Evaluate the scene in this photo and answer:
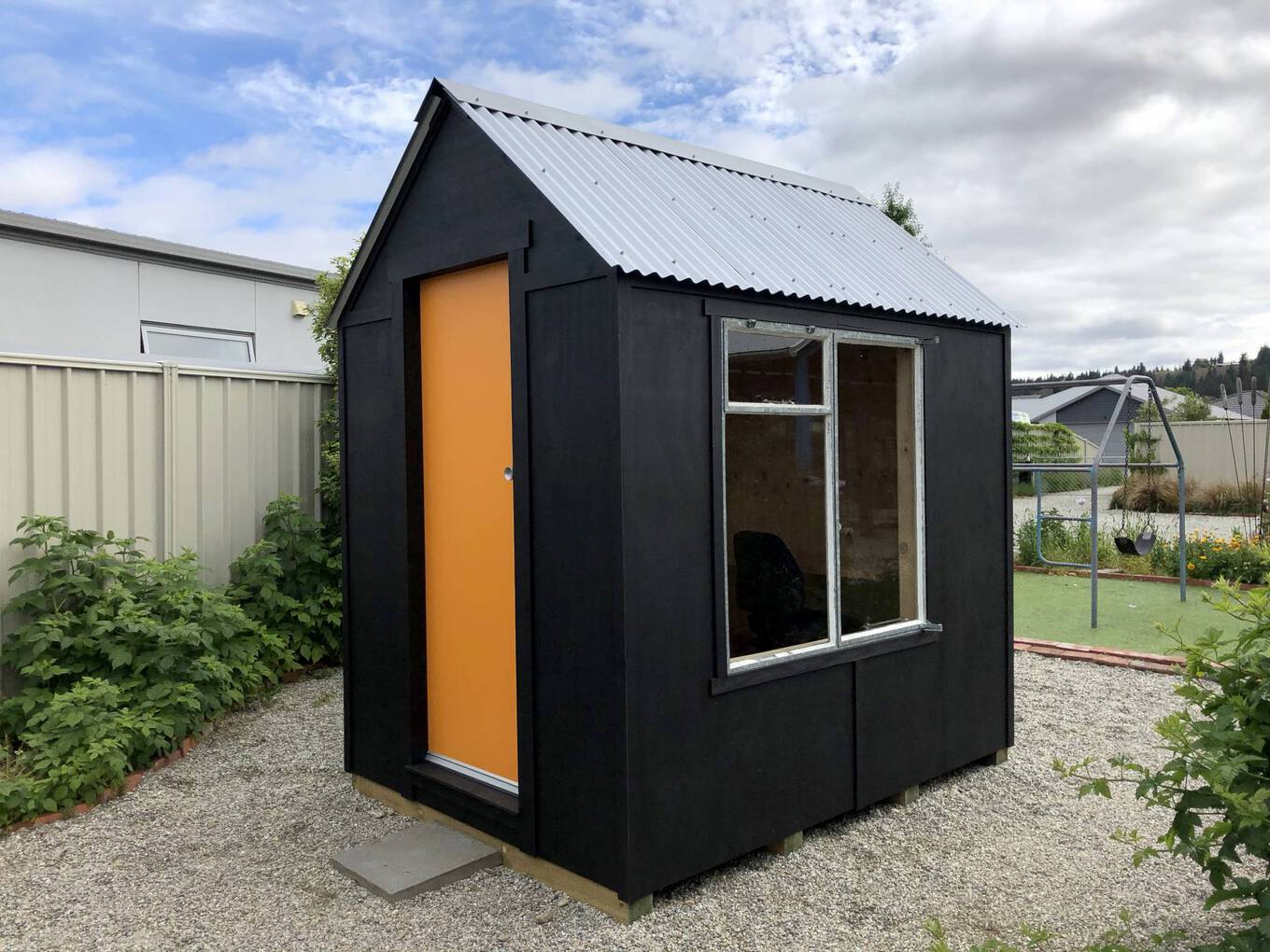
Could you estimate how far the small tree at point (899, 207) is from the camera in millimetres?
11641

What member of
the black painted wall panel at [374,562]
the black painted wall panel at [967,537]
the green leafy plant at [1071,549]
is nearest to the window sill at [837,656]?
the black painted wall panel at [967,537]

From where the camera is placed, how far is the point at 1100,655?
7.14 metres

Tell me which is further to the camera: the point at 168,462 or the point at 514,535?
the point at 168,462

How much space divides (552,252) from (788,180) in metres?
2.21

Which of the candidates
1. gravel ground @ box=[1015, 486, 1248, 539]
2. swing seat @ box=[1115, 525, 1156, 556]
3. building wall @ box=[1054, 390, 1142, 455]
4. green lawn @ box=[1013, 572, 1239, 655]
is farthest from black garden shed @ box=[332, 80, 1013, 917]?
building wall @ box=[1054, 390, 1142, 455]

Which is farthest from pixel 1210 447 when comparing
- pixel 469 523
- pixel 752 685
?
pixel 469 523

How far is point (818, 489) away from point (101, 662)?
153 inches

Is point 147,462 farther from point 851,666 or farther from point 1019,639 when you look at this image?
point 1019,639

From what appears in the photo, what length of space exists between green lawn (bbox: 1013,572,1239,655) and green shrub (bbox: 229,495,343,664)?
5805 millimetres

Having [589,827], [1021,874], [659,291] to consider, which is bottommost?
[1021,874]

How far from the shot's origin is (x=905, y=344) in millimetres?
4262

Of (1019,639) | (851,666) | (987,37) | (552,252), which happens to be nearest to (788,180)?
(552,252)

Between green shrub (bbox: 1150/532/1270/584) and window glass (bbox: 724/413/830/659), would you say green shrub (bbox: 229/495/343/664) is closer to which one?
window glass (bbox: 724/413/830/659)

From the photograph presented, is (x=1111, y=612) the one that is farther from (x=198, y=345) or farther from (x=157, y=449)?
(x=198, y=345)
